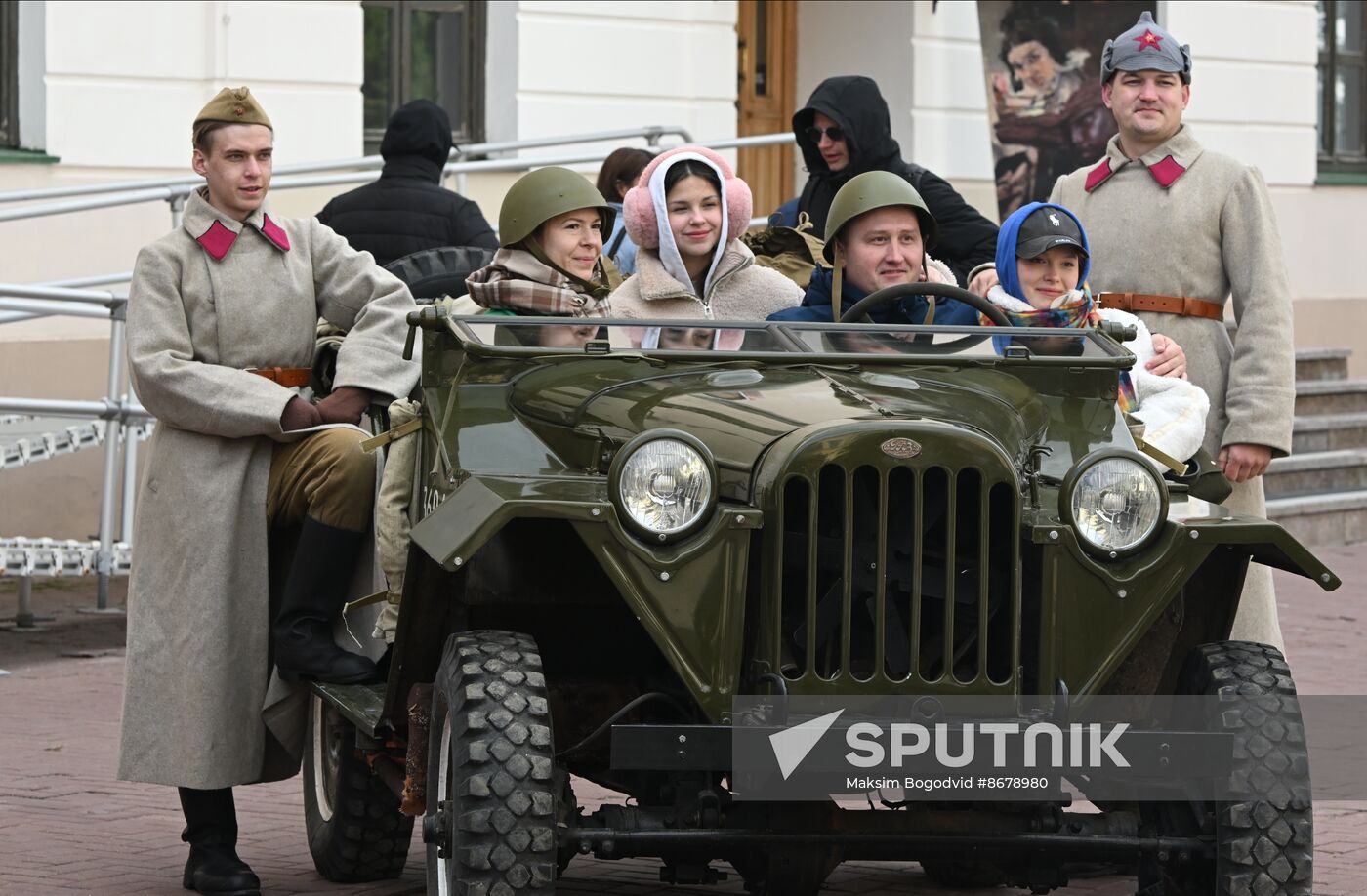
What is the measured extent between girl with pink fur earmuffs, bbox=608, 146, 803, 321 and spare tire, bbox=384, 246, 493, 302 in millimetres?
751

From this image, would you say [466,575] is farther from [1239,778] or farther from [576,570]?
[1239,778]

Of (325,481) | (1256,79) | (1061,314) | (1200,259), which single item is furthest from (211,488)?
(1256,79)

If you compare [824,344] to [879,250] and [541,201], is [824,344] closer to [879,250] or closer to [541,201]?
[879,250]

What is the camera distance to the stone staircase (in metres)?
14.0

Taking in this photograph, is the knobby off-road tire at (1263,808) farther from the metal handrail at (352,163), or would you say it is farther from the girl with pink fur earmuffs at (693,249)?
the metal handrail at (352,163)

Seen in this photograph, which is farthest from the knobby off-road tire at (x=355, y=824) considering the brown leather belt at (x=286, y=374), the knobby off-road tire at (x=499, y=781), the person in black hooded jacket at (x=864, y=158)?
the person in black hooded jacket at (x=864, y=158)

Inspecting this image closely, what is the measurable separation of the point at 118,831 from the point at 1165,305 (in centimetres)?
319

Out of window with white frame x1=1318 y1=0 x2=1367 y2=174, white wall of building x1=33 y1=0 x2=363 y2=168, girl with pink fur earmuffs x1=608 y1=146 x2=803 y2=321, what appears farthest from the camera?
window with white frame x1=1318 y1=0 x2=1367 y2=174

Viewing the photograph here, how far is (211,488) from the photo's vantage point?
5770 mm

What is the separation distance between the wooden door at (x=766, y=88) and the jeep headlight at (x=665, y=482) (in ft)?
37.2

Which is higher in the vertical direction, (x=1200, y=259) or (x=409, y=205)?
(x=409, y=205)

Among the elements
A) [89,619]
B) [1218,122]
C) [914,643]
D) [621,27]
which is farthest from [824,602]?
[1218,122]

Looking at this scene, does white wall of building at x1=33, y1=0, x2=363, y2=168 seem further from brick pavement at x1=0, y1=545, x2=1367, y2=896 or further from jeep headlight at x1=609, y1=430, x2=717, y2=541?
jeep headlight at x1=609, y1=430, x2=717, y2=541

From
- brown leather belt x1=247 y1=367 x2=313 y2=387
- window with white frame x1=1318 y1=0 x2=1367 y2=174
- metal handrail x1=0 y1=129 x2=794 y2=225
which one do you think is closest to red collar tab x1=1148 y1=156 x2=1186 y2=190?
brown leather belt x1=247 y1=367 x2=313 y2=387
